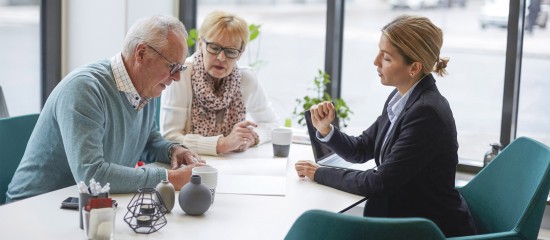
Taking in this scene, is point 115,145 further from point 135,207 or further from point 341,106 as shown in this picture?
point 341,106

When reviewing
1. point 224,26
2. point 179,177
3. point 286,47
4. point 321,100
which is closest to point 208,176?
point 179,177

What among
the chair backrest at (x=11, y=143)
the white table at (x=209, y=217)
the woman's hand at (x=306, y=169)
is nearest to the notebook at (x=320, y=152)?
the woman's hand at (x=306, y=169)

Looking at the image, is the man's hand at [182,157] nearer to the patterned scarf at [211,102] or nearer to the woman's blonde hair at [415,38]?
the patterned scarf at [211,102]

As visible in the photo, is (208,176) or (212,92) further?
(212,92)

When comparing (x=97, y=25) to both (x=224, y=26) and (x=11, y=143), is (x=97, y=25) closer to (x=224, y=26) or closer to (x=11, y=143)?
(x=224, y=26)

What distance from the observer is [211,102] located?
3373mm

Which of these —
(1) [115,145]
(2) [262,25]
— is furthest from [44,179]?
(2) [262,25]

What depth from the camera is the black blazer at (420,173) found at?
250cm

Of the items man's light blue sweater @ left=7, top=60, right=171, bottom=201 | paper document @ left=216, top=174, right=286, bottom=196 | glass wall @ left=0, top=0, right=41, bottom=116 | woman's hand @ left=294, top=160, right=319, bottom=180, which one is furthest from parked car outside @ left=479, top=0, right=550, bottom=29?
glass wall @ left=0, top=0, right=41, bottom=116

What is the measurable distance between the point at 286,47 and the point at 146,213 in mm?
2454

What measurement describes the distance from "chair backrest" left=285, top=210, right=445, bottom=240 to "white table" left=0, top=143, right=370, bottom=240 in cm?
39

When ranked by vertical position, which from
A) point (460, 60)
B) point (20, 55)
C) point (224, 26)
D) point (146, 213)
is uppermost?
point (224, 26)

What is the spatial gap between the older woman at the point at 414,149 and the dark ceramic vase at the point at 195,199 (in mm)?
570

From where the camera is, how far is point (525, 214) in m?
2.35
